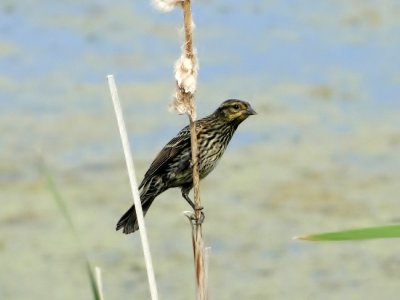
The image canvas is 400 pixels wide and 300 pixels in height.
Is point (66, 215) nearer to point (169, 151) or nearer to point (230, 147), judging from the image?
point (169, 151)

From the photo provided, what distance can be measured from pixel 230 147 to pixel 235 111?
214 cm

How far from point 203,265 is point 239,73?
4027mm

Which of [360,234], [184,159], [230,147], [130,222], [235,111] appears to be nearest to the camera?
[360,234]

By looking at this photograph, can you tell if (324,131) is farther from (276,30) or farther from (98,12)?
(98,12)

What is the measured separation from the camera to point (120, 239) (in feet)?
14.9

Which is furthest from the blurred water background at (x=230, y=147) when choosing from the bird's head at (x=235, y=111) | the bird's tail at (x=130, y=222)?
the bird's tail at (x=130, y=222)

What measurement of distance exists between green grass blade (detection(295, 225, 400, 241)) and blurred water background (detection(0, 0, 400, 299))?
2.64 m

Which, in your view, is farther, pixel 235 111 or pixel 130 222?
pixel 235 111

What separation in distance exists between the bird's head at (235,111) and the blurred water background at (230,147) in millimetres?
1399

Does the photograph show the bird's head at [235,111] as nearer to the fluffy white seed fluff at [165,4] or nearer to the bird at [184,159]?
the bird at [184,159]

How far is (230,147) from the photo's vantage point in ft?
16.4

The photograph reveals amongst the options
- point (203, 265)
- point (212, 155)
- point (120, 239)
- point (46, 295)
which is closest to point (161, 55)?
point (120, 239)

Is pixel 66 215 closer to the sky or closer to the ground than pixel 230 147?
closer to the sky

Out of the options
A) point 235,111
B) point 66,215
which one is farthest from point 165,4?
point 235,111
